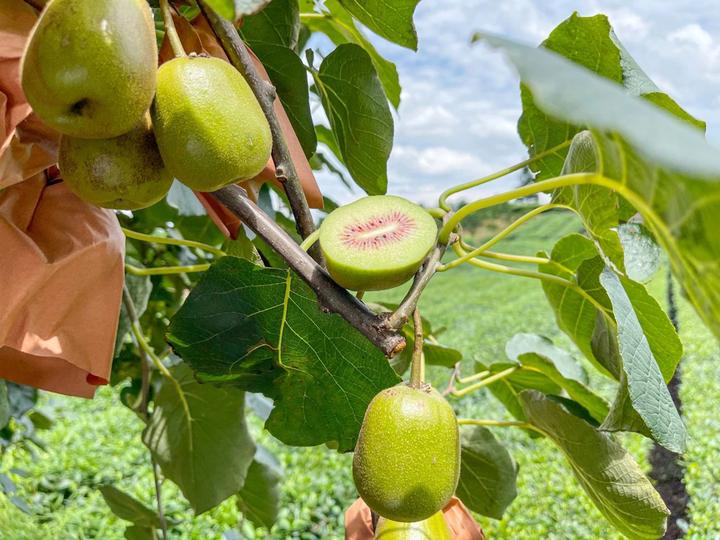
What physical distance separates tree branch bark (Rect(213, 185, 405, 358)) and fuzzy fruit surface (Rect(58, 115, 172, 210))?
0.19ft

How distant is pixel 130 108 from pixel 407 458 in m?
0.24

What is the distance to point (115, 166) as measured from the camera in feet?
1.33

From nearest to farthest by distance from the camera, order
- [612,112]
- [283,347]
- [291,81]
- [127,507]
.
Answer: [612,112]
[283,347]
[291,81]
[127,507]

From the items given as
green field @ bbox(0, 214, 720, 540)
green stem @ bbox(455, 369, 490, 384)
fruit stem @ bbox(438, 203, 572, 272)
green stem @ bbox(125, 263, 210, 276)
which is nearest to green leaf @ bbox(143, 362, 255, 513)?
green stem @ bbox(125, 263, 210, 276)

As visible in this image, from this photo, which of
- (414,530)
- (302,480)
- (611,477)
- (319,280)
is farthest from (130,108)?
(302,480)

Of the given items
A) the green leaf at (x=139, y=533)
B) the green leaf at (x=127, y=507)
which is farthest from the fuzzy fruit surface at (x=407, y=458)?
the green leaf at (x=139, y=533)

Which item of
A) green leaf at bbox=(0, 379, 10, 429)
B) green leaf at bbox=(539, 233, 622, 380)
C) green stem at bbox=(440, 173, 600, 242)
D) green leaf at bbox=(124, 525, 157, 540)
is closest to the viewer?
green stem at bbox=(440, 173, 600, 242)

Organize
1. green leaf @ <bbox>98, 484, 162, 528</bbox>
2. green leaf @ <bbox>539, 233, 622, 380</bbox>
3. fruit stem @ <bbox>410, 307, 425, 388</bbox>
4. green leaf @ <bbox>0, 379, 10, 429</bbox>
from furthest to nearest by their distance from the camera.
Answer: green leaf @ <bbox>98, 484, 162, 528</bbox> < green leaf @ <bbox>0, 379, 10, 429</bbox> < green leaf @ <bbox>539, 233, 622, 380</bbox> < fruit stem @ <bbox>410, 307, 425, 388</bbox>

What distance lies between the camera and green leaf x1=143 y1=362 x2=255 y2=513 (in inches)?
39.9

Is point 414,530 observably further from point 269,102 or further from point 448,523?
point 269,102

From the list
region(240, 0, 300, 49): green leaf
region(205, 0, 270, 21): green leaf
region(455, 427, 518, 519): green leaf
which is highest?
region(205, 0, 270, 21): green leaf

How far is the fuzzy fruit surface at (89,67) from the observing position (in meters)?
0.37

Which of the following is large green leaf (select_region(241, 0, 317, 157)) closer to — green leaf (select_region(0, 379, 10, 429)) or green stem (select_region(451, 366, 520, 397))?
green stem (select_region(451, 366, 520, 397))

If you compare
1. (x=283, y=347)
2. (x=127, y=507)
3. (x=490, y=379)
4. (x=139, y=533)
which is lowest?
(x=139, y=533)
